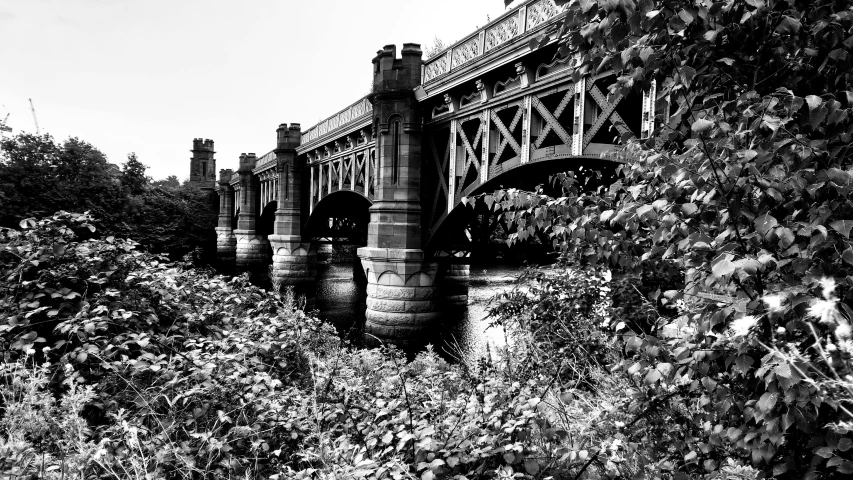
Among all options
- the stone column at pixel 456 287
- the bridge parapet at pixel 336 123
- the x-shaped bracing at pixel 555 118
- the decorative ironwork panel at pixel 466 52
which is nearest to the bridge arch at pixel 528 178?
the x-shaped bracing at pixel 555 118

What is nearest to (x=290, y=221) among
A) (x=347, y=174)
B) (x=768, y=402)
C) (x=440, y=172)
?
(x=347, y=174)

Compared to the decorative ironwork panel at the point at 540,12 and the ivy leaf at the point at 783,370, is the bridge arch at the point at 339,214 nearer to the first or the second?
the decorative ironwork panel at the point at 540,12

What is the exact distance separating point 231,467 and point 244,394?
2.18 ft

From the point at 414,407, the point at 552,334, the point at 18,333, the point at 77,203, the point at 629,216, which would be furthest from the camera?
the point at 77,203

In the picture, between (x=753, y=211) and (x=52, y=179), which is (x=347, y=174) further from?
(x=753, y=211)

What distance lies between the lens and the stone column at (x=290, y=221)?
2969cm

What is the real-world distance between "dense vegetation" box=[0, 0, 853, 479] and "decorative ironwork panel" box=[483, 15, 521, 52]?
6.75 meters

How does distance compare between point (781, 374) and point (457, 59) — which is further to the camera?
point (457, 59)

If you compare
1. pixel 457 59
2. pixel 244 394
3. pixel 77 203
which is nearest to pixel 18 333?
pixel 244 394

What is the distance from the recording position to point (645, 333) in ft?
8.43

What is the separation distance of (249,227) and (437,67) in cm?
3387

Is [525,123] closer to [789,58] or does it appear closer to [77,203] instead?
[789,58]

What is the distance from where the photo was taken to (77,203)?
24.6 m

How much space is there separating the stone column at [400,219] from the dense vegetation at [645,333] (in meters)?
9.37
